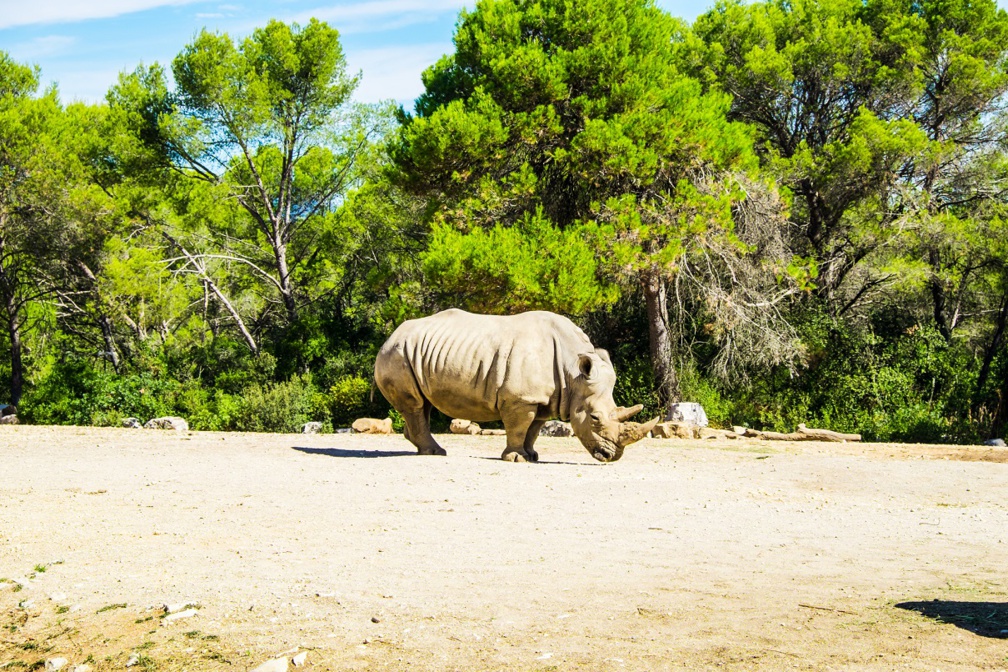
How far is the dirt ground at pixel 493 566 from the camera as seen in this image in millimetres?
6129

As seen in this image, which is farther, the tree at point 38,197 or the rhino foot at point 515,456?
the tree at point 38,197

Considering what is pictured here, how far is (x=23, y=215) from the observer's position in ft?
103

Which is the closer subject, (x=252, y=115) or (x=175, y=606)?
(x=175, y=606)

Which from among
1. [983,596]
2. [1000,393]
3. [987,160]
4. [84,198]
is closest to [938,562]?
[983,596]

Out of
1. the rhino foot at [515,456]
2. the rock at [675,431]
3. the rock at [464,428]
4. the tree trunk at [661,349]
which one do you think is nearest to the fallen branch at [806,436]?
the rock at [675,431]

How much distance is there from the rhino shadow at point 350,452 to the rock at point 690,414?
8.06 m

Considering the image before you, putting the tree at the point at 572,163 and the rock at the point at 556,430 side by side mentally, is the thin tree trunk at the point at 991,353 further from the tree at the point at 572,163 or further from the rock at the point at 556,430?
the rock at the point at 556,430

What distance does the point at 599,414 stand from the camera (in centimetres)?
1380

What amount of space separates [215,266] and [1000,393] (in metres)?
24.1

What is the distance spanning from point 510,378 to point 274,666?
8.54 m

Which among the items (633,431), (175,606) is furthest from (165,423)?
(175,606)

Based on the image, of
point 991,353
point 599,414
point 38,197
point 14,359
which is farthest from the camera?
point 14,359

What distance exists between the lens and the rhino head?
1381 cm

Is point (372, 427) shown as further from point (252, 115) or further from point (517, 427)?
point (252, 115)
